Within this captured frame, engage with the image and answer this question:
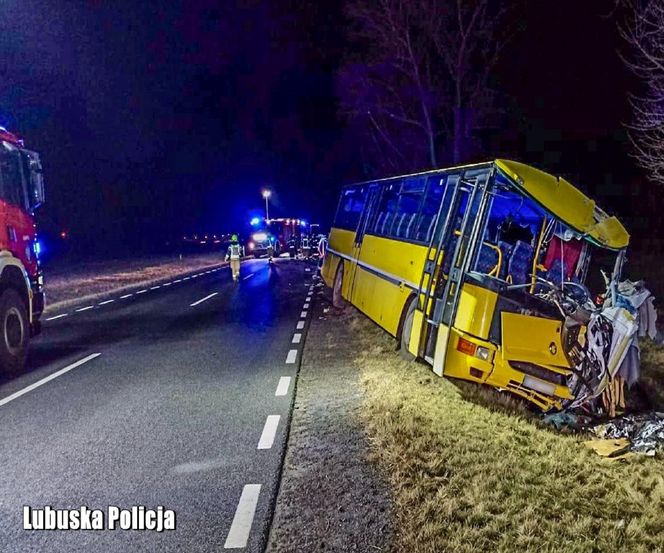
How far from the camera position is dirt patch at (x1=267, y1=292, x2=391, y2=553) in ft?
13.0

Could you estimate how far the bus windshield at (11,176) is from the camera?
8961 mm

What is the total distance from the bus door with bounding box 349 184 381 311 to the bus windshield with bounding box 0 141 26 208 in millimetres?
6393

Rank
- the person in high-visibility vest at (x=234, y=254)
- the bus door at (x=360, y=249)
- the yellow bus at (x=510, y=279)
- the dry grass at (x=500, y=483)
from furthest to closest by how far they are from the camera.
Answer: the person in high-visibility vest at (x=234, y=254) < the bus door at (x=360, y=249) < the yellow bus at (x=510, y=279) < the dry grass at (x=500, y=483)

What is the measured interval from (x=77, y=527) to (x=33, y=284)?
6.68 meters

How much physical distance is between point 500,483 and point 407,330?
4.20 metres

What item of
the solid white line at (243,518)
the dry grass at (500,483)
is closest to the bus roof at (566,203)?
the dry grass at (500,483)

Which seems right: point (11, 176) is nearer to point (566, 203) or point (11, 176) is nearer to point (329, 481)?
point (329, 481)

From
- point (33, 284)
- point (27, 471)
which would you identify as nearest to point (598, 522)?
point (27, 471)

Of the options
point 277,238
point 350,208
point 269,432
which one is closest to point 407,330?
point 269,432

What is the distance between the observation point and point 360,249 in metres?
12.8

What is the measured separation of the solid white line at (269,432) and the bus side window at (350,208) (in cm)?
797

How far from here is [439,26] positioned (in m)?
19.9

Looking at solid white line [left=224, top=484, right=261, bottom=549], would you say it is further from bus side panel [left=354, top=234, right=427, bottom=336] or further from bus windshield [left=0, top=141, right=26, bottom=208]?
bus windshield [left=0, top=141, right=26, bottom=208]

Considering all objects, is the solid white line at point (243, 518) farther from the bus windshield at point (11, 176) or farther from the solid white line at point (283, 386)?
the bus windshield at point (11, 176)
